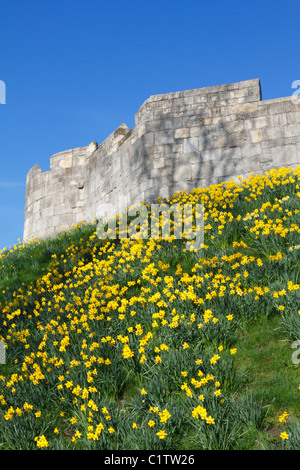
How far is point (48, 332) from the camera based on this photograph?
5.67 m

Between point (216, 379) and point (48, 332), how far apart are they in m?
2.38

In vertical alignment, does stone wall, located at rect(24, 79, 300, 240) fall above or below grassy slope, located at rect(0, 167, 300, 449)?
above

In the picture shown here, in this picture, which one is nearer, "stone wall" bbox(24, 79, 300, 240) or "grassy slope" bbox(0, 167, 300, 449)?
"grassy slope" bbox(0, 167, 300, 449)

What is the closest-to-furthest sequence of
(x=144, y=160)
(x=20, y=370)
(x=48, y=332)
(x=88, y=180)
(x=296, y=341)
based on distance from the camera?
(x=296, y=341), (x=20, y=370), (x=48, y=332), (x=144, y=160), (x=88, y=180)

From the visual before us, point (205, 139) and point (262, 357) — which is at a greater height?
point (205, 139)

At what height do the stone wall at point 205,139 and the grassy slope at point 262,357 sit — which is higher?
the stone wall at point 205,139

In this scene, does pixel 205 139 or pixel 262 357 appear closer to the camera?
pixel 262 357

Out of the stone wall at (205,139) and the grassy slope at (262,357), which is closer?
the grassy slope at (262,357)

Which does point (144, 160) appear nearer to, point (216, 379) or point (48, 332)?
point (48, 332)
